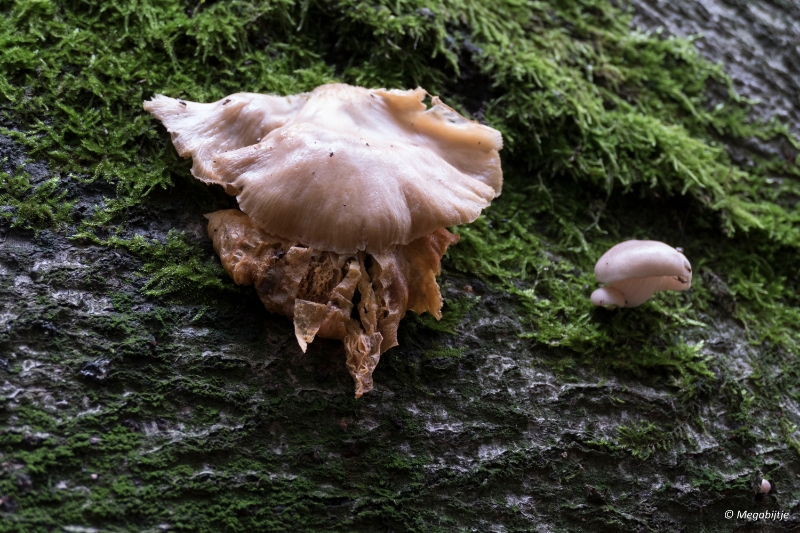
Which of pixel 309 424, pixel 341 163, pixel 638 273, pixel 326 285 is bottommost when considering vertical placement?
pixel 309 424

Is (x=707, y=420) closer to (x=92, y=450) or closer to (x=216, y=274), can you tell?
(x=216, y=274)

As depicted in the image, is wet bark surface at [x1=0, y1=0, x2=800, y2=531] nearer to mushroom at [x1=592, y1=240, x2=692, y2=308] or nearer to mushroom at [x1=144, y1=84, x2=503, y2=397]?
mushroom at [x1=144, y1=84, x2=503, y2=397]

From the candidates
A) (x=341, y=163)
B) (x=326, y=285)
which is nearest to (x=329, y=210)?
(x=341, y=163)

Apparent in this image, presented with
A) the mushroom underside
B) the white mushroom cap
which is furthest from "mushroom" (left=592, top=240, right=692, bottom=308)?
the mushroom underside

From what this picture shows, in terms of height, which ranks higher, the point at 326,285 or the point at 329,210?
the point at 329,210

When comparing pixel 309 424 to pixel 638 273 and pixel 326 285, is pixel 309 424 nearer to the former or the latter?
pixel 326 285

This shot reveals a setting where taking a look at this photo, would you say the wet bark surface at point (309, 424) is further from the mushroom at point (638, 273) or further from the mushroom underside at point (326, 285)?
the mushroom at point (638, 273)

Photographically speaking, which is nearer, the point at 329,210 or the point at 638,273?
the point at 329,210
